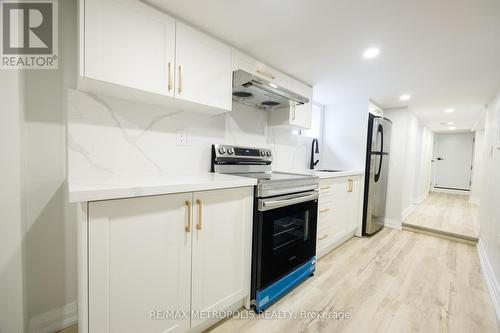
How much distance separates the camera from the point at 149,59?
4.14ft

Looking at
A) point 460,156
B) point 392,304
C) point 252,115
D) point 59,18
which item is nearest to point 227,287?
point 392,304

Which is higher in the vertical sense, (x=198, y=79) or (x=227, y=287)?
(x=198, y=79)

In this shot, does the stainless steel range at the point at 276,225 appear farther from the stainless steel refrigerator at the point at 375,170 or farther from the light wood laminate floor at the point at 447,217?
the light wood laminate floor at the point at 447,217

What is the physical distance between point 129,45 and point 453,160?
9.53m

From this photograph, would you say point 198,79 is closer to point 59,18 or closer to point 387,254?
point 59,18

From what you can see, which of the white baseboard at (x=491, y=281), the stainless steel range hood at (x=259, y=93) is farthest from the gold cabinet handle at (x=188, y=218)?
the white baseboard at (x=491, y=281)

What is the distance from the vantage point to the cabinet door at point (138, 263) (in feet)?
2.97

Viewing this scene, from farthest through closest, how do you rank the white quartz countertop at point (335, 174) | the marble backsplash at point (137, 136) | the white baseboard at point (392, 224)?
1. the white baseboard at point (392, 224)
2. the white quartz countertop at point (335, 174)
3. the marble backsplash at point (137, 136)

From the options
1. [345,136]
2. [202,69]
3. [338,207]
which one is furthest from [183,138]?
[345,136]

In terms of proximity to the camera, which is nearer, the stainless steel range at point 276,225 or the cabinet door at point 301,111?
the stainless steel range at point 276,225

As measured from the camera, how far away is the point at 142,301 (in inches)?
41.1

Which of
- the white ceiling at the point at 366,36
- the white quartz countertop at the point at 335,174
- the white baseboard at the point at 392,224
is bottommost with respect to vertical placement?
the white baseboard at the point at 392,224

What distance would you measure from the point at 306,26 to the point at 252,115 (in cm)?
99

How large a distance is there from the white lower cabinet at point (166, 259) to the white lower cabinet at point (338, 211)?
1158 millimetres
